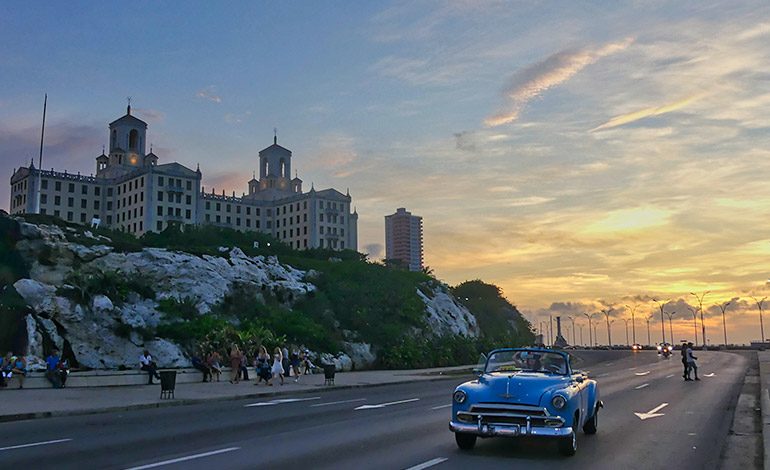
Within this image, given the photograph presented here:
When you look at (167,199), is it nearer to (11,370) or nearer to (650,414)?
(11,370)

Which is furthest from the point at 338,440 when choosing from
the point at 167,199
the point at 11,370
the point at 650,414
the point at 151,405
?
the point at 167,199

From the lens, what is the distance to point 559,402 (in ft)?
31.5

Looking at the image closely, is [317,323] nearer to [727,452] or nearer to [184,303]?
[184,303]

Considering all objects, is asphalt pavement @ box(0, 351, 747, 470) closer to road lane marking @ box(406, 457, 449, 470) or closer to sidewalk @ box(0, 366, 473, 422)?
road lane marking @ box(406, 457, 449, 470)

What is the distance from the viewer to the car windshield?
37.1ft

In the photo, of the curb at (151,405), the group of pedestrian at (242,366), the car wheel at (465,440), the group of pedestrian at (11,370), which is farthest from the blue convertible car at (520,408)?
the group of pedestrian at (11,370)

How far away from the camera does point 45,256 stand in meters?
36.4

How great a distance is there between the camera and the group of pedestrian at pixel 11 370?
2336 cm

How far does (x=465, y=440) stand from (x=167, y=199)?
374 feet

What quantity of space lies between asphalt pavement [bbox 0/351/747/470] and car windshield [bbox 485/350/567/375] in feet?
4.05

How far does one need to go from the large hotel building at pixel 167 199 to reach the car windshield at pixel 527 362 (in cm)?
10303

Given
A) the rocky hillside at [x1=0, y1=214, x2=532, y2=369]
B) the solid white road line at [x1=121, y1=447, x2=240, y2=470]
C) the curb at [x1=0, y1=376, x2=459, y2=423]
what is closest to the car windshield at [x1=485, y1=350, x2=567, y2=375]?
the solid white road line at [x1=121, y1=447, x2=240, y2=470]

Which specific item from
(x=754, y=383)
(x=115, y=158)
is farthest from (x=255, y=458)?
(x=115, y=158)

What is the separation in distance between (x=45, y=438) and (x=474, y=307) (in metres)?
72.2
